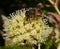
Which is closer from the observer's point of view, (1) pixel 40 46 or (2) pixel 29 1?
(1) pixel 40 46

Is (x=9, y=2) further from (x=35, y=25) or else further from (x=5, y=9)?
(x=35, y=25)

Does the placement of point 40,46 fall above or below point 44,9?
below

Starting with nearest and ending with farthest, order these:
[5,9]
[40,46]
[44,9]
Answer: [40,46] < [44,9] < [5,9]

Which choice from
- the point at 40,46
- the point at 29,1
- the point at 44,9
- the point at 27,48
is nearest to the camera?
the point at 27,48

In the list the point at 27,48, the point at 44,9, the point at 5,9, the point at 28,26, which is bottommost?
the point at 27,48

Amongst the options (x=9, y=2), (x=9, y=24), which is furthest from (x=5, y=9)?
(x=9, y=24)

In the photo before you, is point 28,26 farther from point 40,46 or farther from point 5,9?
point 5,9
